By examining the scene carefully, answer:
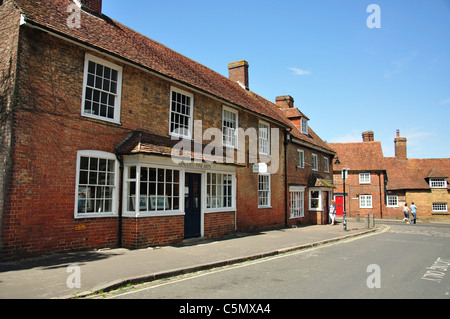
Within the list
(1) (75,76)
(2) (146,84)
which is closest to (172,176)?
(2) (146,84)

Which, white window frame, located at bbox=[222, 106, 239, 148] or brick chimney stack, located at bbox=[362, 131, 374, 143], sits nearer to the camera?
white window frame, located at bbox=[222, 106, 239, 148]

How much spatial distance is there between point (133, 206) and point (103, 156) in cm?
172

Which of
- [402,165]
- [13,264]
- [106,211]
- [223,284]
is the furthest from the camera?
[402,165]

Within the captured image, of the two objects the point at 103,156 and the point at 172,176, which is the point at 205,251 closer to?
the point at 172,176

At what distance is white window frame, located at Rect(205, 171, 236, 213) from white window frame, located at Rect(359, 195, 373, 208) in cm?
2903

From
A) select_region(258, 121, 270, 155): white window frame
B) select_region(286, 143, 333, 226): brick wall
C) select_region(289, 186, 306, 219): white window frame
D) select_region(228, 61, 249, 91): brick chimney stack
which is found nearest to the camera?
select_region(258, 121, 270, 155): white window frame

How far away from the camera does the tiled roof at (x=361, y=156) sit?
38.3 meters

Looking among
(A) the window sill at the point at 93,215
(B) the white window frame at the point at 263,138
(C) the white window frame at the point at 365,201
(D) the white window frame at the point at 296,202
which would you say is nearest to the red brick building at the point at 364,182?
(C) the white window frame at the point at 365,201

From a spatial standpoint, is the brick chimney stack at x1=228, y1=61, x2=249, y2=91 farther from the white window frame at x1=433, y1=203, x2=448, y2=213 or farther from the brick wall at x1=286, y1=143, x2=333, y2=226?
the white window frame at x1=433, y1=203, x2=448, y2=213

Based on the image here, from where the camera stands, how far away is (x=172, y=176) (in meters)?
10.9

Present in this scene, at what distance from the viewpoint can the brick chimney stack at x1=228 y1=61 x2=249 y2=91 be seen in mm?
21344

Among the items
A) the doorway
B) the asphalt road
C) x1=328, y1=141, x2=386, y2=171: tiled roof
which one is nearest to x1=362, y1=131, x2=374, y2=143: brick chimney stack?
x1=328, y1=141, x2=386, y2=171: tiled roof

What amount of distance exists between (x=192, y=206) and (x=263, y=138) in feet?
23.3

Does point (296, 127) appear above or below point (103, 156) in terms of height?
above
